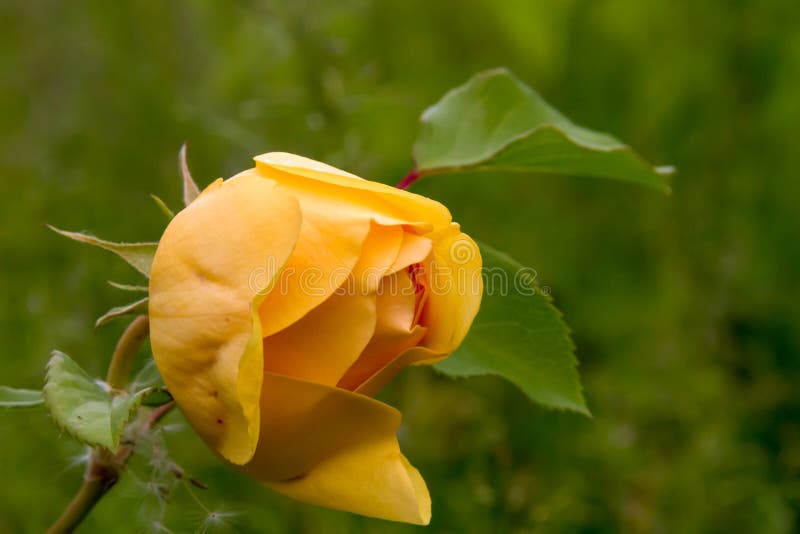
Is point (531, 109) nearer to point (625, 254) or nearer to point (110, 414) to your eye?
point (110, 414)

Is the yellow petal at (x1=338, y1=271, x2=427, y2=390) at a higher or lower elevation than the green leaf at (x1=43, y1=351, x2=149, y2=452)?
higher

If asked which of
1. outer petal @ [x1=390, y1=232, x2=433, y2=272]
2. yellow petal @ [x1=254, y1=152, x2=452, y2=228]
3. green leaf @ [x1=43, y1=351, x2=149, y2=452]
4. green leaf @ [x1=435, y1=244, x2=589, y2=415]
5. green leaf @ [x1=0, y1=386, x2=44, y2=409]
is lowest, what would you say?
green leaf @ [x1=435, y1=244, x2=589, y2=415]

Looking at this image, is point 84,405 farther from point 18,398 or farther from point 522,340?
point 522,340

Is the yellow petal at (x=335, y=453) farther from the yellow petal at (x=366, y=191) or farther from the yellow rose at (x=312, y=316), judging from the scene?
the yellow petal at (x=366, y=191)

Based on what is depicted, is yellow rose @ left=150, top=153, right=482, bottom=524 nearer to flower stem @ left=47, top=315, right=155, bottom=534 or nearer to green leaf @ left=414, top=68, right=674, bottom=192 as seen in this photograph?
flower stem @ left=47, top=315, right=155, bottom=534

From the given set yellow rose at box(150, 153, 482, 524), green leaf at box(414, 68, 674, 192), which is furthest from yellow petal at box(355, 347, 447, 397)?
green leaf at box(414, 68, 674, 192)

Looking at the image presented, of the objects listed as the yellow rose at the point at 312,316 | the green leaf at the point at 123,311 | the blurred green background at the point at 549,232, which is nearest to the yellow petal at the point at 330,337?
the yellow rose at the point at 312,316

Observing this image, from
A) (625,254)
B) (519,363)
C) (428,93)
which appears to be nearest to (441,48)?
(428,93)
